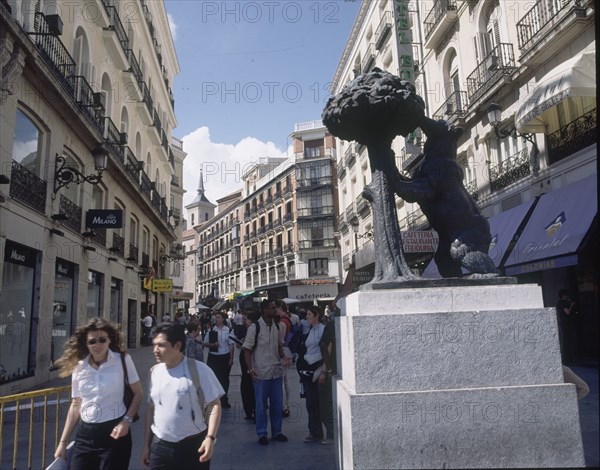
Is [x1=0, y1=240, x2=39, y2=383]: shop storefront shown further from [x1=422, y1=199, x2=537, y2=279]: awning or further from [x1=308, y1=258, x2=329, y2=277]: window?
[x1=308, y1=258, x2=329, y2=277]: window

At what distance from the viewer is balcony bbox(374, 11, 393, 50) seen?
22203 millimetres

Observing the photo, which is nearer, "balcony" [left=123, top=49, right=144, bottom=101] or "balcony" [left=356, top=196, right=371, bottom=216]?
"balcony" [left=123, top=49, right=144, bottom=101]

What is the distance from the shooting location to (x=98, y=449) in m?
3.28

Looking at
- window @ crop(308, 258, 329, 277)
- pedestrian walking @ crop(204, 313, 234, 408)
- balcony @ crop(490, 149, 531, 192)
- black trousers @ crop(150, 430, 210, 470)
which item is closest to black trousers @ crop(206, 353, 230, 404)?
pedestrian walking @ crop(204, 313, 234, 408)

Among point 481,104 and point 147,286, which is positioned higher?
point 481,104

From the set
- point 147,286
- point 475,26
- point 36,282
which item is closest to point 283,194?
point 147,286

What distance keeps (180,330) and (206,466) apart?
92 cm

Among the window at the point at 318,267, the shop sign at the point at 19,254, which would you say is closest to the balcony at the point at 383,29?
the shop sign at the point at 19,254

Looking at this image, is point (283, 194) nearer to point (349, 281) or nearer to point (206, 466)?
point (349, 281)

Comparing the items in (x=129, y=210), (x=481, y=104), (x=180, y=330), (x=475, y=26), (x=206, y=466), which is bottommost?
(x=206, y=466)

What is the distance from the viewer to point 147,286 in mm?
23547

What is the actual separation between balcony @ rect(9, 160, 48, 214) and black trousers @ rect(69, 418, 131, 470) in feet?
26.9

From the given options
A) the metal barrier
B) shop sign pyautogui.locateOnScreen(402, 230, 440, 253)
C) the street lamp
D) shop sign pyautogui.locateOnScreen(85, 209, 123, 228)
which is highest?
the street lamp

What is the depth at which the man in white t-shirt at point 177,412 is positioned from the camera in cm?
309
